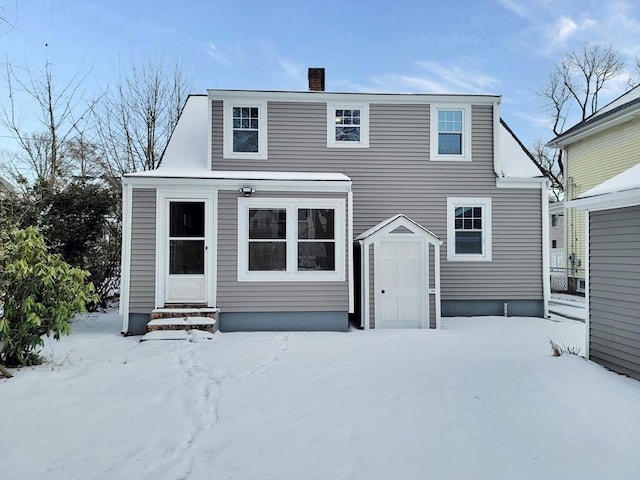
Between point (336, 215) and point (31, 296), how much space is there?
5.61 meters

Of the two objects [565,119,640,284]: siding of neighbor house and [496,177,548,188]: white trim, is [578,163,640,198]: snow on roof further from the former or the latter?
[565,119,640,284]: siding of neighbor house

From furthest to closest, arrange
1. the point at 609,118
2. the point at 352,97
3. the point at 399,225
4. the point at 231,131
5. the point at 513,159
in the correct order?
1. the point at 609,118
2. the point at 513,159
3. the point at 352,97
4. the point at 231,131
5. the point at 399,225

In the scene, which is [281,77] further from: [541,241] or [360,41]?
[541,241]

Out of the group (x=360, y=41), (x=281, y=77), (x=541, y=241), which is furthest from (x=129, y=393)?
(x=281, y=77)

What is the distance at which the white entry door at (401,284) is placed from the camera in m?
8.74

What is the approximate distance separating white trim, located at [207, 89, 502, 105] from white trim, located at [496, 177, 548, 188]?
2.13 meters

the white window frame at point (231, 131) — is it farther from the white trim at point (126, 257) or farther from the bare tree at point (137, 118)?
the bare tree at point (137, 118)

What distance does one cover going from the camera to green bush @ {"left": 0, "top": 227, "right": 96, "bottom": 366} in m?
5.32

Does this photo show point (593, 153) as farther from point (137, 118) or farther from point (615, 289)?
point (137, 118)

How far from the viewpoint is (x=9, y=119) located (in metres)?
12.0

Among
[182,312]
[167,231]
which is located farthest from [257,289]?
[167,231]

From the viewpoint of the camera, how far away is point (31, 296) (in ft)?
17.5

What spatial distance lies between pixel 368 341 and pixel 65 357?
5.18 m

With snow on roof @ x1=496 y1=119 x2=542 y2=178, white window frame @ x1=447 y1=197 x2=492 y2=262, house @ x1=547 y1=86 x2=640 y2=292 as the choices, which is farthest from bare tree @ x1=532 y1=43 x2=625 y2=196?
white window frame @ x1=447 y1=197 x2=492 y2=262
